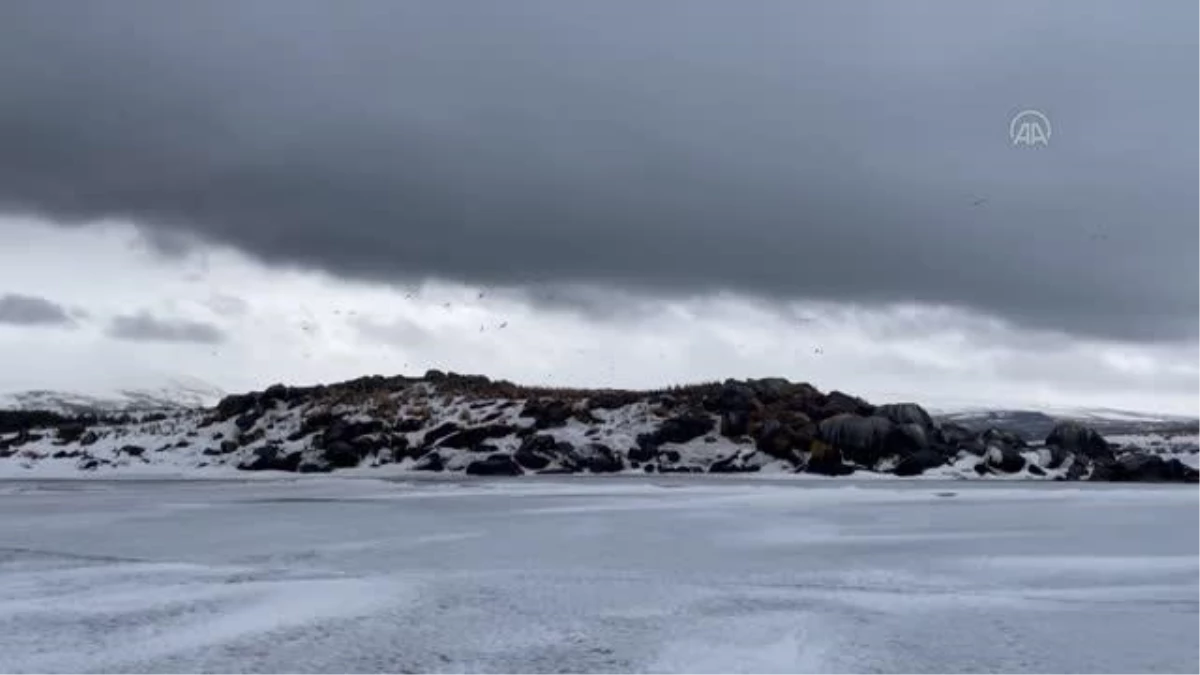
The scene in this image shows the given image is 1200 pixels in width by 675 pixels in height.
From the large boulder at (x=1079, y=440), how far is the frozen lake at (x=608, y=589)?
15.4 meters

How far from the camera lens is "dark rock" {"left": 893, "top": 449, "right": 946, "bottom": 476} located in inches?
1148

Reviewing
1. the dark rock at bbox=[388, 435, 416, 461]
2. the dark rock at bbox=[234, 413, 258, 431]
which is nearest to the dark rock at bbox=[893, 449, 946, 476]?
the dark rock at bbox=[388, 435, 416, 461]

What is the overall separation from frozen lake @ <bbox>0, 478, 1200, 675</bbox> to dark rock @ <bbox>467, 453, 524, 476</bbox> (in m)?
12.3

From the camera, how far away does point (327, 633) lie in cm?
768

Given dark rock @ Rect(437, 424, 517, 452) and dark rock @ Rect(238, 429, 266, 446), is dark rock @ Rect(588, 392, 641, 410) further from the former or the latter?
dark rock @ Rect(238, 429, 266, 446)

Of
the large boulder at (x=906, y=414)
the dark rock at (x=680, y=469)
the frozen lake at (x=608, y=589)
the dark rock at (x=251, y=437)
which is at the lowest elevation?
the frozen lake at (x=608, y=589)

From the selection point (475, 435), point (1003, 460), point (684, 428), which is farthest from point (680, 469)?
point (1003, 460)

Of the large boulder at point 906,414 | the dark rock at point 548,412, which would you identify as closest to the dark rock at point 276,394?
the dark rock at point 548,412

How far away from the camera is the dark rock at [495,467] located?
30.7 metres

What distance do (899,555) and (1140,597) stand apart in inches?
118

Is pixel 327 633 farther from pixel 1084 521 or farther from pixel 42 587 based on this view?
pixel 1084 521

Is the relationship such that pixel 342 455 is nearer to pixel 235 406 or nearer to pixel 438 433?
pixel 438 433

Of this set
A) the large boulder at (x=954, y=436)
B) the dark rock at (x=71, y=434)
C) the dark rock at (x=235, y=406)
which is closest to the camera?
the large boulder at (x=954, y=436)

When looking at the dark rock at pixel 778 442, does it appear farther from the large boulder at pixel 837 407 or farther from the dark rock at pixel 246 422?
the dark rock at pixel 246 422
